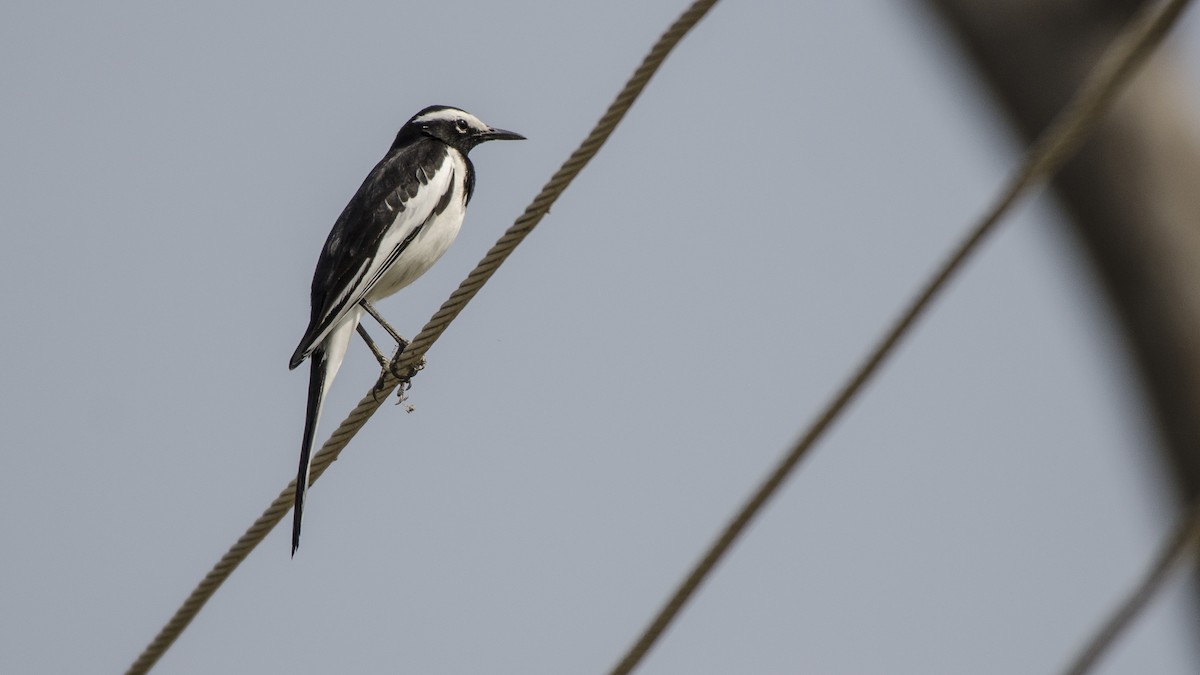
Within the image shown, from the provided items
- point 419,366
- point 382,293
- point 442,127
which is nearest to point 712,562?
point 419,366

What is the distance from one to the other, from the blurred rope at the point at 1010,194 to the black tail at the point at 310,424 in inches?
94.2

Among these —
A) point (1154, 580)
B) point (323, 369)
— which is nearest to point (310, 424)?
point (323, 369)

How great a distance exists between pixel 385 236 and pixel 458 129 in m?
1.30

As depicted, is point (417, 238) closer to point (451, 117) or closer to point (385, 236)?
point (385, 236)

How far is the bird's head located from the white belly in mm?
484

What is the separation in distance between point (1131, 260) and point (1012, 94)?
1.55 feet

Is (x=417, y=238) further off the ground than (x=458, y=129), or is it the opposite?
(x=458, y=129)

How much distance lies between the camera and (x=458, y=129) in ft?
26.0

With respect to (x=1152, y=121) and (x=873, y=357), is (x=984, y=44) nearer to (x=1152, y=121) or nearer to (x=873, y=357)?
(x=1152, y=121)

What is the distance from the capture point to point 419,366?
21.2 feet

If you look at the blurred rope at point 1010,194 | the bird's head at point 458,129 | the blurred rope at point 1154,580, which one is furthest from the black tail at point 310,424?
the blurred rope at point 1154,580

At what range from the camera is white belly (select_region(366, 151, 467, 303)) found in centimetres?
696

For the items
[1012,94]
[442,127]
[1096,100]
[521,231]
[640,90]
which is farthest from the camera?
[442,127]

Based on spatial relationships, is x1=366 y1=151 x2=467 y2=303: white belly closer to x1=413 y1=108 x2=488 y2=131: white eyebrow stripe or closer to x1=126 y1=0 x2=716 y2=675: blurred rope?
x1=413 y1=108 x2=488 y2=131: white eyebrow stripe
